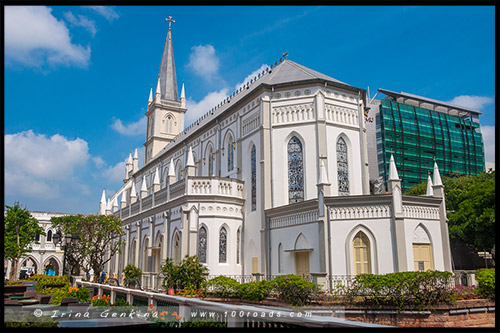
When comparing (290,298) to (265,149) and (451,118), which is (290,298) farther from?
(451,118)

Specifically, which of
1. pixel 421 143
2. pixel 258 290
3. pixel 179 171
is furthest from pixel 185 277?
pixel 421 143

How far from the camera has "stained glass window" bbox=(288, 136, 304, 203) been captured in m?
28.3

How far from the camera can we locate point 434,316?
15812mm

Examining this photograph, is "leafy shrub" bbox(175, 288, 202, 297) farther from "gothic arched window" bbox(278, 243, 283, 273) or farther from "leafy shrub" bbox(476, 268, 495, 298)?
"leafy shrub" bbox(476, 268, 495, 298)

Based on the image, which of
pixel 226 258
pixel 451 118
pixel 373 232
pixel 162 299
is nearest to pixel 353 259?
pixel 373 232

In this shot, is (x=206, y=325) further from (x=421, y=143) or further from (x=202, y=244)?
(x=421, y=143)

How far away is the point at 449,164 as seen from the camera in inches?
3526

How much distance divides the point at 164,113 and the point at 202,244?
1602 inches

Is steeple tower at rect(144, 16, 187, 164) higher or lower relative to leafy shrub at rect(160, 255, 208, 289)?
higher

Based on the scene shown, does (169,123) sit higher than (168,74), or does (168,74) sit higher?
(168,74)

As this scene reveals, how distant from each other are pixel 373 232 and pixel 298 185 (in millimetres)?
6853

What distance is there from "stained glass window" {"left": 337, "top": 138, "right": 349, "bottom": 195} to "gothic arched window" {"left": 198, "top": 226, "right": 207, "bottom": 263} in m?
9.41

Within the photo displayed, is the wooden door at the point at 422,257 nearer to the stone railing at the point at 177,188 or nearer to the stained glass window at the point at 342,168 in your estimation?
the stained glass window at the point at 342,168

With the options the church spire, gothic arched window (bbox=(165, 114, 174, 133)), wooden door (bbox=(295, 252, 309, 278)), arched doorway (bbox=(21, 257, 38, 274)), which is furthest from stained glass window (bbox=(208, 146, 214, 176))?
arched doorway (bbox=(21, 257, 38, 274))
